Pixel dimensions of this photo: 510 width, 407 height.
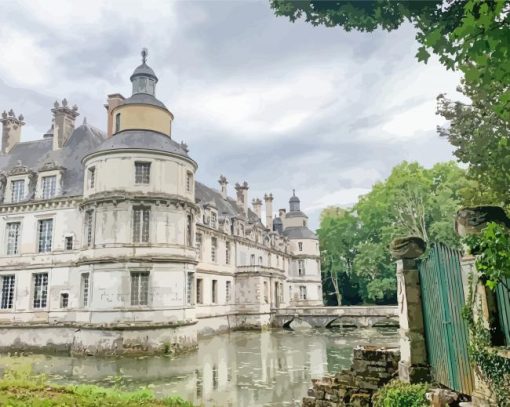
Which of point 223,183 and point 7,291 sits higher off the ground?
point 223,183

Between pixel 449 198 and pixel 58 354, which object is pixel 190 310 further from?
pixel 449 198

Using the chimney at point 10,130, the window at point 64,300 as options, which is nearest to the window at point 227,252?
the window at point 64,300

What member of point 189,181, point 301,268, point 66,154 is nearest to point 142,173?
point 189,181

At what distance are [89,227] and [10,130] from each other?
1253 cm

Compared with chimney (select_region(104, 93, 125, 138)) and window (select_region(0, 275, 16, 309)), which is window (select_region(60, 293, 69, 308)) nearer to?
window (select_region(0, 275, 16, 309))

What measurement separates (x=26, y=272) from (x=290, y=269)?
32.4m

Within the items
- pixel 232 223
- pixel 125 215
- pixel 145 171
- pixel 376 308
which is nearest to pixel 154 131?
pixel 145 171

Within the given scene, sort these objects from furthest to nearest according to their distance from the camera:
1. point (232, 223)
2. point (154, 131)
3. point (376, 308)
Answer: point (232, 223) → point (376, 308) → point (154, 131)

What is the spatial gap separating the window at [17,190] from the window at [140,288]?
10.0 metres

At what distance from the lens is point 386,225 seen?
4238 cm

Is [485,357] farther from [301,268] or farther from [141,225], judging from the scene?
[301,268]

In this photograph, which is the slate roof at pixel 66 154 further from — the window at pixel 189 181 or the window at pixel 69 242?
the window at pixel 189 181

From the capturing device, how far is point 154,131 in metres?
23.8

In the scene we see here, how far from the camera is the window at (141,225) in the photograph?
21672 millimetres
